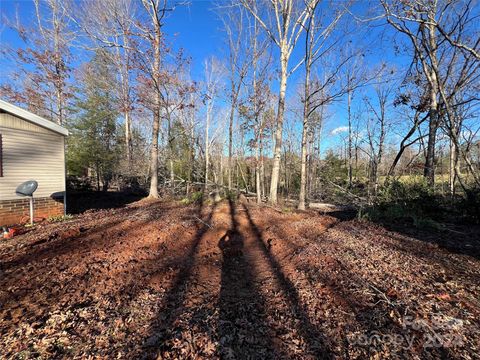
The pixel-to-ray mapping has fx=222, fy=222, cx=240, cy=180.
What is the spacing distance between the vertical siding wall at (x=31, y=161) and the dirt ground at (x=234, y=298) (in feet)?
9.02

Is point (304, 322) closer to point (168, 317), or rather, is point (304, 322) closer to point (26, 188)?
point (168, 317)

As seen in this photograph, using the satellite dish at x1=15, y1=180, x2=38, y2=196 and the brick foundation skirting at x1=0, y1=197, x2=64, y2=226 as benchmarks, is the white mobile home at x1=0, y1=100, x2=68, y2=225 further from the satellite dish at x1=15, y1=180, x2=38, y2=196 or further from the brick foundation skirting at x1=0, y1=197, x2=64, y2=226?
the satellite dish at x1=15, y1=180, x2=38, y2=196

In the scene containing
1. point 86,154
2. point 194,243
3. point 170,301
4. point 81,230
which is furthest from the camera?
point 86,154

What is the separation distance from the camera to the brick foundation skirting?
6129 millimetres

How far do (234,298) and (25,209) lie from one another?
24.4ft

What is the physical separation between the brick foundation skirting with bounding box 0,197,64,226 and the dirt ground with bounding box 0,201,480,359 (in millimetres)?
2363

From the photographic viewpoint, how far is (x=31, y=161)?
6676mm

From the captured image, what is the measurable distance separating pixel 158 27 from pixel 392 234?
12.2 meters

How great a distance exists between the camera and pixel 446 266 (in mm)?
3186

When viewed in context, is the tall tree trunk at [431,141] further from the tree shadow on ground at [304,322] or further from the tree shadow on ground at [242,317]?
the tree shadow on ground at [242,317]

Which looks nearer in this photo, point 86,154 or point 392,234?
point 392,234

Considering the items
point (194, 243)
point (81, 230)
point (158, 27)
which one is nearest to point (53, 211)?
point (81, 230)

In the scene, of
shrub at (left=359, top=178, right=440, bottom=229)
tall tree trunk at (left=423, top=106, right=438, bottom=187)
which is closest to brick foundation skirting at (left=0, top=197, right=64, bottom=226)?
shrub at (left=359, top=178, right=440, bottom=229)

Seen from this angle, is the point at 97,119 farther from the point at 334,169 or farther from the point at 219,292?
the point at 334,169
